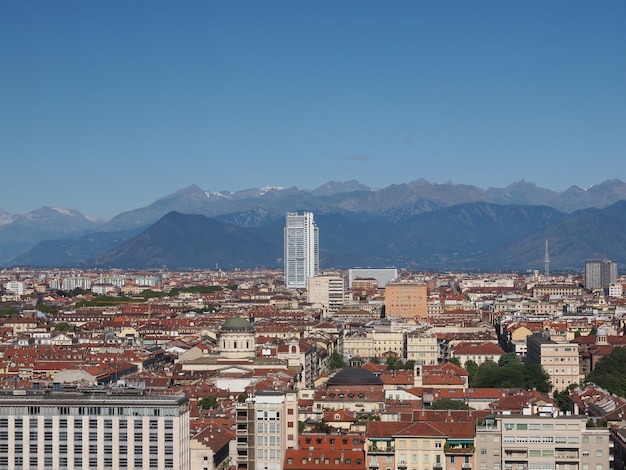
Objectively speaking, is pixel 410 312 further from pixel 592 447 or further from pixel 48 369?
pixel 592 447

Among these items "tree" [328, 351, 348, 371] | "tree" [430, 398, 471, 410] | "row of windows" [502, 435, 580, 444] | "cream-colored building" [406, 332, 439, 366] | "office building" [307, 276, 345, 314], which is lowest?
"row of windows" [502, 435, 580, 444]

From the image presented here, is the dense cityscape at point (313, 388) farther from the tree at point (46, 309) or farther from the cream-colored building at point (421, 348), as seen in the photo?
the tree at point (46, 309)

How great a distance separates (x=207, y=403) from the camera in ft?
210

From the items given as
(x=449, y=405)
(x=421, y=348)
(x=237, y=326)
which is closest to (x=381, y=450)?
(x=449, y=405)

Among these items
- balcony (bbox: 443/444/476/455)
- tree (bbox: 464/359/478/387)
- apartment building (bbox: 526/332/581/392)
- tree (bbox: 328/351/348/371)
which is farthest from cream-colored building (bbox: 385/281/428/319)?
balcony (bbox: 443/444/476/455)

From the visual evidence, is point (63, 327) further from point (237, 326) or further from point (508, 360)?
point (508, 360)

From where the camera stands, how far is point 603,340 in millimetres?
99125

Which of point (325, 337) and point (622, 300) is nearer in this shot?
point (325, 337)

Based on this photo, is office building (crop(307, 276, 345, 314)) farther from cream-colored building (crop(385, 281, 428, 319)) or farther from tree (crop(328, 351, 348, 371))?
tree (crop(328, 351, 348, 371))

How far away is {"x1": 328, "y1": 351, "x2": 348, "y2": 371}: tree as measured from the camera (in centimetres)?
9294

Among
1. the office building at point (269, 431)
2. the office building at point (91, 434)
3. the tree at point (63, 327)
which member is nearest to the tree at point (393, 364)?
the tree at point (63, 327)

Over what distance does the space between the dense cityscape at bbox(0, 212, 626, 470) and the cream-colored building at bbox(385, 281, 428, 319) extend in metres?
0.17

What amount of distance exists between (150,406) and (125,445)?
1.50m

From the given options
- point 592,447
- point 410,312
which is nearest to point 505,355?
point 592,447
